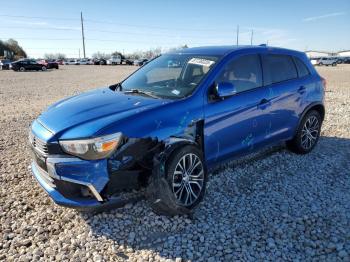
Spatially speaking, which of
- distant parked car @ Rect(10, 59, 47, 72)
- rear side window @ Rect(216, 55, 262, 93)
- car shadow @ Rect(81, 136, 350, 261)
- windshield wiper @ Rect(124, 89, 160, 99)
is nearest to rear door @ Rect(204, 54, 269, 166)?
rear side window @ Rect(216, 55, 262, 93)

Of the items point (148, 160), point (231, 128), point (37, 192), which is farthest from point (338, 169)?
point (37, 192)

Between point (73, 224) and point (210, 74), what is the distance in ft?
7.70

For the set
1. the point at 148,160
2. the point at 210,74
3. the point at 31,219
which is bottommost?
the point at 31,219

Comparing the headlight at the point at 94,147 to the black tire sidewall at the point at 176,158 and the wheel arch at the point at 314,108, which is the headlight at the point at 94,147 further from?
the wheel arch at the point at 314,108

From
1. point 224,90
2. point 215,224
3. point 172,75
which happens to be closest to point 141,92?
point 172,75

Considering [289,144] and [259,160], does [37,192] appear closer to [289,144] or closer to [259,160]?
[259,160]

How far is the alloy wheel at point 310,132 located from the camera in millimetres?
5812

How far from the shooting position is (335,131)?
7562mm

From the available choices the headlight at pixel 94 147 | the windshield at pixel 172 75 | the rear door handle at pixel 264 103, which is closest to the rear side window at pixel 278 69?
the rear door handle at pixel 264 103

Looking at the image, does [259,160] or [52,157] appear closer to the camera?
[52,157]

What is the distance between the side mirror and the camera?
397cm

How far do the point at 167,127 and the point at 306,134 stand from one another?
3.26 m

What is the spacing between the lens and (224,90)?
13.0 ft

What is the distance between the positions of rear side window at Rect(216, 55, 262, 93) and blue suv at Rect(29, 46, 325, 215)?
0.02m
